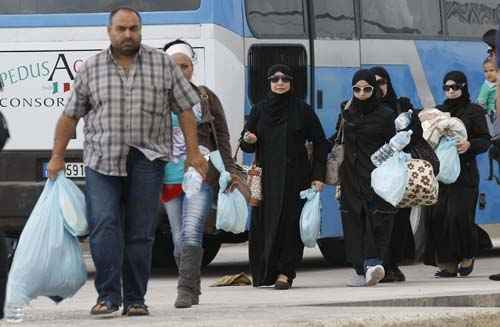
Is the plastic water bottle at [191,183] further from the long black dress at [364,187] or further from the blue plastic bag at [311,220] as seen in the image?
the long black dress at [364,187]

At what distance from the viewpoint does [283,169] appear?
1440 centimetres

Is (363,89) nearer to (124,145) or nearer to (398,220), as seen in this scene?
(398,220)

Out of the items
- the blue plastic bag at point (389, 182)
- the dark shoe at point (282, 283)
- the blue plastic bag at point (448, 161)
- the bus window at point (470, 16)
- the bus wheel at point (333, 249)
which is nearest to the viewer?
the dark shoe at point (282, 283)

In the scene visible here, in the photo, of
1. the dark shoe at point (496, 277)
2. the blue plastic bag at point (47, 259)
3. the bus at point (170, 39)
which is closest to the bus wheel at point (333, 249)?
the bus at point (170, 39)

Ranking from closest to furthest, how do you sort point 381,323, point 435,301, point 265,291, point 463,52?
point 381,323 < point 435,301 < point 265,291 < point 463,52

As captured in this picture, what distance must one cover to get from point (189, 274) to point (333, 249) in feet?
19.5

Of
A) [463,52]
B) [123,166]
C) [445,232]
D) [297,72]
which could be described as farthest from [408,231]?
[123,166]

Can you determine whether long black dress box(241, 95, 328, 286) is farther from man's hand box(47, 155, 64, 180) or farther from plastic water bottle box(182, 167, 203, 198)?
man's hand box(47, 155, 64, 180)

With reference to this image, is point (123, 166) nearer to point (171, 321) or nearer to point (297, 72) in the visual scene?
point (171, 321)

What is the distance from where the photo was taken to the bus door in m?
16.4

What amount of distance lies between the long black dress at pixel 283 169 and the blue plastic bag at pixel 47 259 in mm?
3683

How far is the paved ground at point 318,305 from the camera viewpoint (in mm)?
10312

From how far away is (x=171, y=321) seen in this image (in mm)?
10305

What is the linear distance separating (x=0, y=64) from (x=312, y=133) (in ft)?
9.21
